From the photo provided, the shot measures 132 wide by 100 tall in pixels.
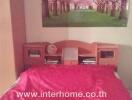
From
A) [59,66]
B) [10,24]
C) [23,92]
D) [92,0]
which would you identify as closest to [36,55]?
[59,66]

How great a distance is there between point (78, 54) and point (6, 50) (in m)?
0.99

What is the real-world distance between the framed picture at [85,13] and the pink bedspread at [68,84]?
656 millimetres

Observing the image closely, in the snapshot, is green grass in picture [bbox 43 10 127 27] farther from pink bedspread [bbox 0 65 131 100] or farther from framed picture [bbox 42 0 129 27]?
pink bedspread [bbox 0 65 131 100]

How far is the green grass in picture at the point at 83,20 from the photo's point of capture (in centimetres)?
309

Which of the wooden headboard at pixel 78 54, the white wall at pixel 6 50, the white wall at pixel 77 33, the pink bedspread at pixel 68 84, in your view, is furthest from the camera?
the white wall at pixel 77 33

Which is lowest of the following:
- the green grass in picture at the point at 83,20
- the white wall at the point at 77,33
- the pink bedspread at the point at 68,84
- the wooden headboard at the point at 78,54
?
the pink bedspread at the point at 68,84

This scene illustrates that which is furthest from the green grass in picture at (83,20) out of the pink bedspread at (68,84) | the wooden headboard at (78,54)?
the pink bedspread at (68,84)

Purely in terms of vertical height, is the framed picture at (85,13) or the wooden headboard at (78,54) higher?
the framed picture at (85,13)

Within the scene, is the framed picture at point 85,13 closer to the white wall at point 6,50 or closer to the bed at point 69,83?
the bed at point 69,83

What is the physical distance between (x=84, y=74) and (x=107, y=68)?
39cm

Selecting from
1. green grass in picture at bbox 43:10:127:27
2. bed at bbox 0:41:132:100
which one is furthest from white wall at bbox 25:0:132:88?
bed at bbox 0:41:132:100

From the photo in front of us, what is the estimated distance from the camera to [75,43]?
314cm

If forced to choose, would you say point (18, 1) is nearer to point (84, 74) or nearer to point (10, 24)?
point (10, 24)

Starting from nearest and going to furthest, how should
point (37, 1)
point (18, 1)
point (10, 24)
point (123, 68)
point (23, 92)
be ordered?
point (23, 92), point (10, 24), point (18, 1), point (37, 1), point (123, 68)
